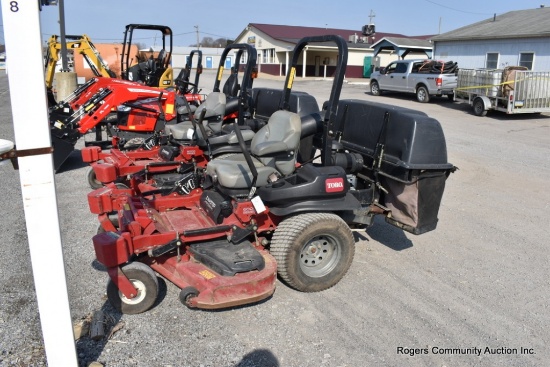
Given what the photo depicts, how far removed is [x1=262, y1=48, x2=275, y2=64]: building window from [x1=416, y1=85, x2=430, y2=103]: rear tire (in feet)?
80.8

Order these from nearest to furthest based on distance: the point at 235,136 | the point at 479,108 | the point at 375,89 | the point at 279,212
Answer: the point at 279,212 < the point at 235,136 < the point at 479,108 < the point at 375,89

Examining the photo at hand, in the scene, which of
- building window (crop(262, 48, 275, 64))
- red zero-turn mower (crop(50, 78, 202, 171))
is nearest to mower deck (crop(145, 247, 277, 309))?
red zero-turn mower (crop(50, 78, 202, 171))

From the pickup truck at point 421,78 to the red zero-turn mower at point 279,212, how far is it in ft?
52.2

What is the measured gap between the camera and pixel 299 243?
400cm

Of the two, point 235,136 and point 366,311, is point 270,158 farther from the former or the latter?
point 235,136

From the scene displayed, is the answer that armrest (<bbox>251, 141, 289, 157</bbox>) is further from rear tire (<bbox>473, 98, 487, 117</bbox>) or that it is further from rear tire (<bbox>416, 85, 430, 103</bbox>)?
rear tire (<bbox>416, 85, 430, 103</bbox>)

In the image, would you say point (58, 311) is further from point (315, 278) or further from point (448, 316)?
point (448, 316)

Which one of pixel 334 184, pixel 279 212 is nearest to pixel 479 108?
pixel 334 184

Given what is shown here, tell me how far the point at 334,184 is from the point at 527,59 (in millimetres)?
21573

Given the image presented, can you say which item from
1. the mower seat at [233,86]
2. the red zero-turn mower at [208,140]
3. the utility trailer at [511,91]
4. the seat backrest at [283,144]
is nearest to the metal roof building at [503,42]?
the utility trailer at [511,91]

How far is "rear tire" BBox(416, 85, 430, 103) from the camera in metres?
20.1

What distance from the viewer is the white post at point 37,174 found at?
7.77 ft

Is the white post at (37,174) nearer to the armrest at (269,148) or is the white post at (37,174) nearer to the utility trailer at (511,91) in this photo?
the armrest at (269,148)

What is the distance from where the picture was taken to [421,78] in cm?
2033
